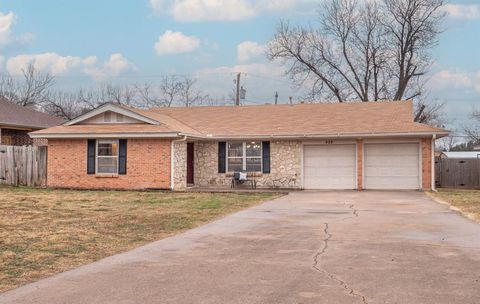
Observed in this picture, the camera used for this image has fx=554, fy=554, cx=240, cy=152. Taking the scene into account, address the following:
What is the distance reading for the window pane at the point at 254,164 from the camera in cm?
2453

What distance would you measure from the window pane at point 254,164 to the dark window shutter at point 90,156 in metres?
6.69

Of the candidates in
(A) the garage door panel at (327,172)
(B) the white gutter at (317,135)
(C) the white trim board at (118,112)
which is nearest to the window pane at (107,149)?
(C) the white trim board at (118,112)

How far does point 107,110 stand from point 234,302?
19173 mm

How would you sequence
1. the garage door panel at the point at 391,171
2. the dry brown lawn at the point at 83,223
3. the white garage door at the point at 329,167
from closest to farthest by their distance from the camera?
1. the dry brown lawn at the point at 83,223
2. the garage door panel at the point at 391,171
3. the white garage door at the point at 329,167

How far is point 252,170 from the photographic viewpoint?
24.7 m

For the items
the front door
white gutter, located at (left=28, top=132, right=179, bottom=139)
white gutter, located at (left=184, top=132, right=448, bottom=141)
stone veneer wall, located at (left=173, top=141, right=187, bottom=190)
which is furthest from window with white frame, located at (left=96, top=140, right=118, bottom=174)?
the front door

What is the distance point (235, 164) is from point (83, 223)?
13452 millimetres

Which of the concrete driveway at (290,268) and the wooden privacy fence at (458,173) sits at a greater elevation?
the wooden privacy fence at (458,173)

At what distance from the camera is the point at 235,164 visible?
2486cm

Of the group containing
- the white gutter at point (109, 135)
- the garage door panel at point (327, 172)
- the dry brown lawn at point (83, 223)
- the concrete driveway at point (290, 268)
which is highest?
the white gutter at point (109, 135)

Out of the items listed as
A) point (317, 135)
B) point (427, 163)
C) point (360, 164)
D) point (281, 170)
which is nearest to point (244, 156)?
point (281, 170)

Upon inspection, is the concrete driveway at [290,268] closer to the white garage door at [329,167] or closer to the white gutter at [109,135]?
the white gutter at [109,135]

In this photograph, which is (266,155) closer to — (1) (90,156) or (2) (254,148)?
(2) (254,148)

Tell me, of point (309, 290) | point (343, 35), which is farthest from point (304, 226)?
point (343, 35)
